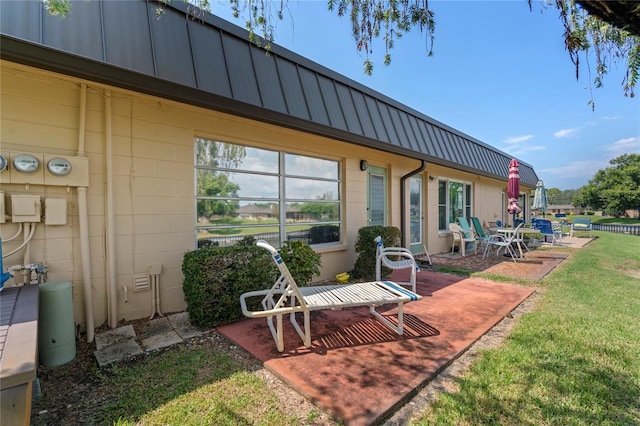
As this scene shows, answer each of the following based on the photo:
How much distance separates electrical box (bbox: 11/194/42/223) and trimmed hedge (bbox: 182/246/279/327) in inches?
58.6

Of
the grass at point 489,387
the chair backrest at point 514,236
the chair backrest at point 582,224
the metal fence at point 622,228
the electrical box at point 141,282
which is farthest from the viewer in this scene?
the metal fence at point 622,228

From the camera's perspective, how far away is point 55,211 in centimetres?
289

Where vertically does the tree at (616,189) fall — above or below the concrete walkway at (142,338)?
above

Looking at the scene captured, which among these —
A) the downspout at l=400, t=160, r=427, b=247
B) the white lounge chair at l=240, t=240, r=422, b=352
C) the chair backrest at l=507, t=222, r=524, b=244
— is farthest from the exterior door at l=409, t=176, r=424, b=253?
the white lounge chair at l=240, t=240, r=422, b=352

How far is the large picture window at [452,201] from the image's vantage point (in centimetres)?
916

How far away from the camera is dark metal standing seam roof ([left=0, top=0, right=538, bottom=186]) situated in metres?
2.33

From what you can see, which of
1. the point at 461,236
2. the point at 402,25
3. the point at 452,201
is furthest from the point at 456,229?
the point at 402,25

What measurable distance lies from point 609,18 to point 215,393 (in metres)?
3.28

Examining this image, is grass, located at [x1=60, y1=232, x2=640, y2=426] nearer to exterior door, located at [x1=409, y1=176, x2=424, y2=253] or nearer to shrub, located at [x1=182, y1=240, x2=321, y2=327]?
shrub, located at [x1=182, y1=240, x2=321, y2=327]

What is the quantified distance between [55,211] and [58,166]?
48 cm

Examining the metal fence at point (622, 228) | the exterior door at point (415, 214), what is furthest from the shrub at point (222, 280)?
the metal fence at point (622, 228)

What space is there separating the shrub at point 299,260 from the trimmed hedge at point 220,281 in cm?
38

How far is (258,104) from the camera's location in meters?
3.63

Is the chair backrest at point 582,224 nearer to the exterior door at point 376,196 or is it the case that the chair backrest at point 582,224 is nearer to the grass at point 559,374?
the exterior door at point 376,196
